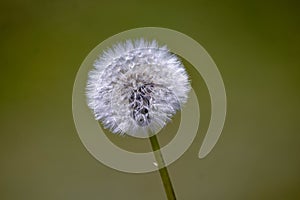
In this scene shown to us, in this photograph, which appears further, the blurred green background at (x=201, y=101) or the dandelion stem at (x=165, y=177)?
the blurred green background at (x=201, y=101)

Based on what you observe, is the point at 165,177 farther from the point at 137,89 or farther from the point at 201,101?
the point at 201,101

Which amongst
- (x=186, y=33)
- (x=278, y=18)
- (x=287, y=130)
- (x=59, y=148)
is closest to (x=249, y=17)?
(x=278, y=18)

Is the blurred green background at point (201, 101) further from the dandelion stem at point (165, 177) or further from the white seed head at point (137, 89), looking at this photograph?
the dandelion stem at point (165, 177)

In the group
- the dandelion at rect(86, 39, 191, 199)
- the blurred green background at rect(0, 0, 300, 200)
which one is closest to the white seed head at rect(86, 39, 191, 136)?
the dandelion at rect(86, 39, 191, 199)

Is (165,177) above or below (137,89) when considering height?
below

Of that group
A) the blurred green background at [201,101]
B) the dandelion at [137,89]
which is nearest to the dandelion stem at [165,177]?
the dandelion at [137,89]

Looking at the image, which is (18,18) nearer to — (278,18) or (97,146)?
(97,146)

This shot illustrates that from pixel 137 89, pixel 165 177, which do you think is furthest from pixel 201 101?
pixel 165 177

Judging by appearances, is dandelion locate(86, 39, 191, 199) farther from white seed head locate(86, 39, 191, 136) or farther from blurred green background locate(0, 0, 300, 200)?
blurred green background locate(0, 0, 300, 200)
